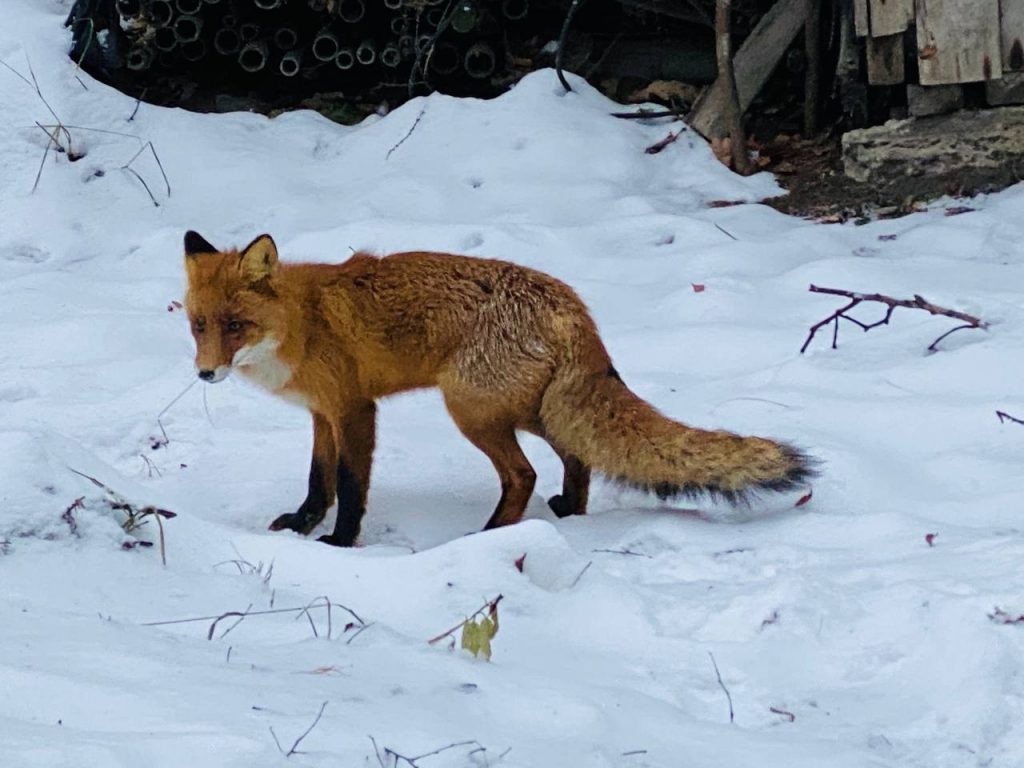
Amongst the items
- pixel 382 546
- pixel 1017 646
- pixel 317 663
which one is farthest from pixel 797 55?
pixel 317 663

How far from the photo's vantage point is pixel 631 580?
392cm

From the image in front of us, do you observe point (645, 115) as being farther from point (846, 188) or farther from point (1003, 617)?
point (1003, 617)

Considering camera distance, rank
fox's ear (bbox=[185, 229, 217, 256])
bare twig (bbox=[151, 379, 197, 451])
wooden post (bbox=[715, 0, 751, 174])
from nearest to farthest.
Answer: fox's ear (bbox=[185, 229, 217, 256]) < bare twig (bbox=[151, 379, 197, 451]) < wooden post (bbox=[715, 0, 751, 174])

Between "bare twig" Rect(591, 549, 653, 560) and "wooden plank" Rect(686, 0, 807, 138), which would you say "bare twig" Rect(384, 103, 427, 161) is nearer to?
"wooden plank" Rect(686, 0, 807, 138)

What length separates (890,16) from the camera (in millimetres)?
7148

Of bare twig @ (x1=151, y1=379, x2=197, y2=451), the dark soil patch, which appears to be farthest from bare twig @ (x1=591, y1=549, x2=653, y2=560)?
the dark soil patch

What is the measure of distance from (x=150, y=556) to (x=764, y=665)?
1.64 meters

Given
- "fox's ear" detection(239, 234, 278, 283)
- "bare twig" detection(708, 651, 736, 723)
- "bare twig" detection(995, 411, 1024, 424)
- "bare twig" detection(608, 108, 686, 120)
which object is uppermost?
"bare twig" detection(608, 108, 686, 120)

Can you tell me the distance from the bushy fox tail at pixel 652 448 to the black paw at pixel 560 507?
239mm

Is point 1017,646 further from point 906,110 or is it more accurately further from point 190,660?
point 906,110

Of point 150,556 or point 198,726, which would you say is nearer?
point 198,726

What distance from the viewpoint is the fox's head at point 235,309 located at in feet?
15.1

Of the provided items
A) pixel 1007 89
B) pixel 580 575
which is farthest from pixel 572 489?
pixel 1007 89

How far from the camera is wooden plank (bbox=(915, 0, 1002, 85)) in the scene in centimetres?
686
